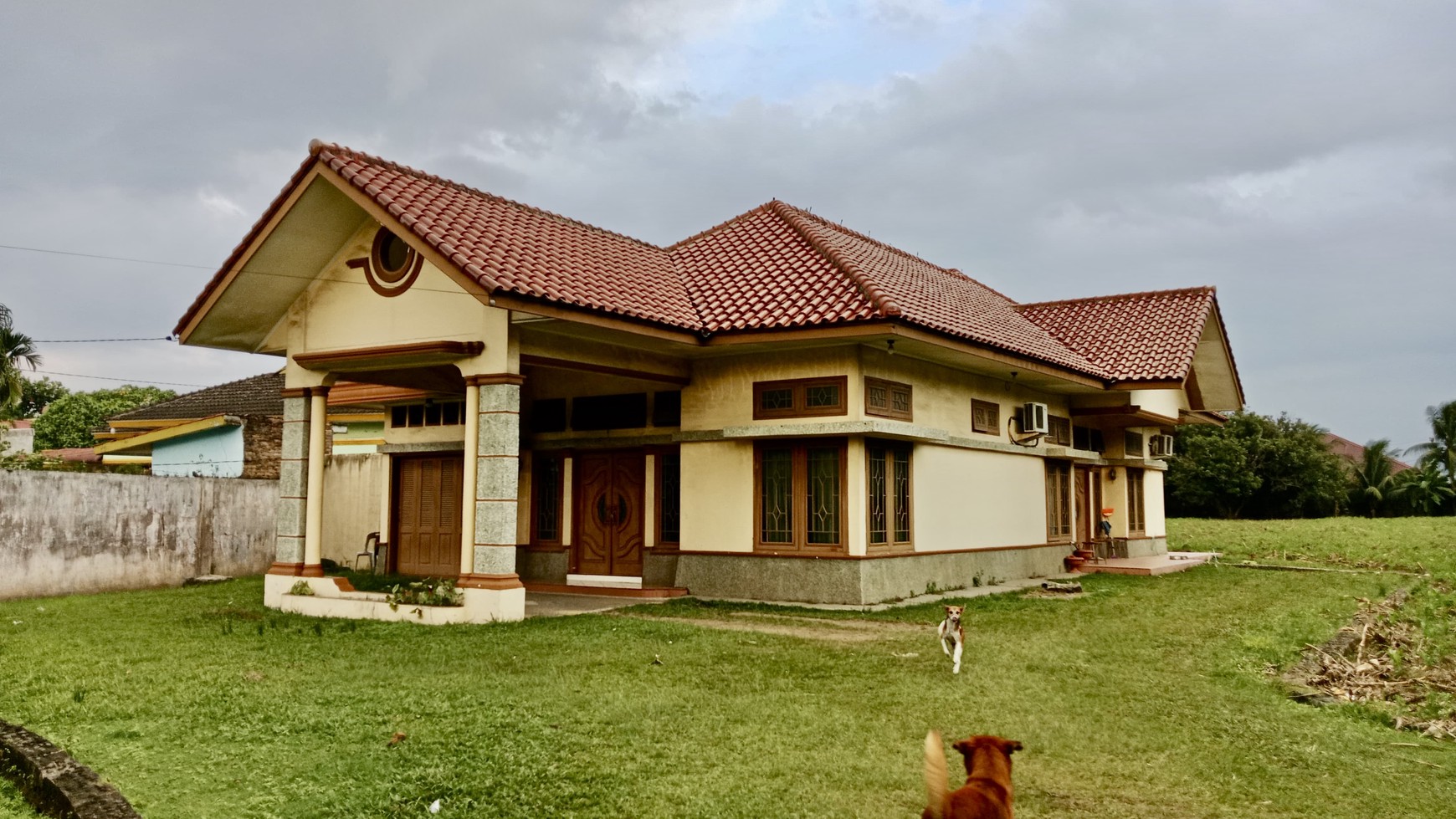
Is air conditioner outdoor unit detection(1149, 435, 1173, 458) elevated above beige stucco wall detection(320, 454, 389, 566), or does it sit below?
above

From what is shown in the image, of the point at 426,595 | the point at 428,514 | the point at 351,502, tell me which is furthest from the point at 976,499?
the point at 351,502

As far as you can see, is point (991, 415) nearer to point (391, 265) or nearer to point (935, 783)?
point (391, 265)

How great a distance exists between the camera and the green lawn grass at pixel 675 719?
534 centimetres

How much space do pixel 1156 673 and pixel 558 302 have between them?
6552 mm

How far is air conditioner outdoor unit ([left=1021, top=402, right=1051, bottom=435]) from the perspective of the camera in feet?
55.0

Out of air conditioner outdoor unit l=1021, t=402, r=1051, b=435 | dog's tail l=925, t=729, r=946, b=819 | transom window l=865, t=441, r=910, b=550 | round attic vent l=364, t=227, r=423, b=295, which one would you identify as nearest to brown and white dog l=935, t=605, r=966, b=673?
transom window l=865, t=441, r=910, b=550

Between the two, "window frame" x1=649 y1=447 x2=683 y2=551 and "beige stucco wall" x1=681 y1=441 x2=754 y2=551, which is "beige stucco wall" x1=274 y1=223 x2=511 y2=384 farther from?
"window frame" x1=649 y1=447 x2=683 y2=551

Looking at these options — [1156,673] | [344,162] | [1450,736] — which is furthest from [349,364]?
[1450,736]

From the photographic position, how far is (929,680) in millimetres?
8078

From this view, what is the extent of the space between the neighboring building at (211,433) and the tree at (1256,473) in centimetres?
3376

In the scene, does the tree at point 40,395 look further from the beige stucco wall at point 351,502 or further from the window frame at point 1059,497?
the window frame at point 1059,497

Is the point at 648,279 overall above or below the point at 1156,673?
above

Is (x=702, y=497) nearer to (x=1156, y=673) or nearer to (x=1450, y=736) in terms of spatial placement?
(x=1156, y=673)

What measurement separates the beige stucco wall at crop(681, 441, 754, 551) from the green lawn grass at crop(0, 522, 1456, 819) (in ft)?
8.67
